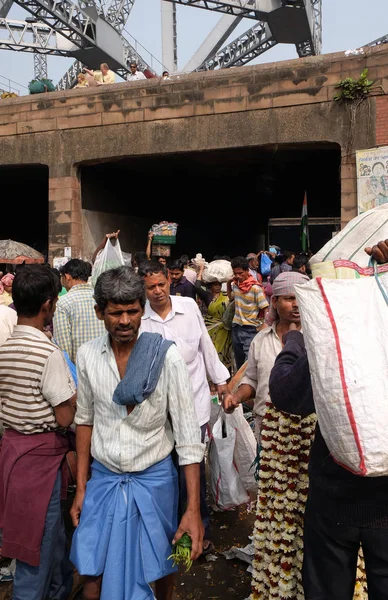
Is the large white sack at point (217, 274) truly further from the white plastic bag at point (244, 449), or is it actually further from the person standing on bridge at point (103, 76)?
the person standing on bridge at point (103, 76)

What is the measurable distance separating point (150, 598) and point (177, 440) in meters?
0.62

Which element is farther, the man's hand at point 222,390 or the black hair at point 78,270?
the black hair at point 78,270

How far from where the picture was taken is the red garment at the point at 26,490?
7.65 ft

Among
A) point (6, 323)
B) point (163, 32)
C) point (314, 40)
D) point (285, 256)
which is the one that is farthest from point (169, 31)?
point (6, 323)

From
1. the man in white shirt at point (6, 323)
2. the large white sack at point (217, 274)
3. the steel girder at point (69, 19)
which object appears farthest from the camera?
the steel girder at point (69, 19)

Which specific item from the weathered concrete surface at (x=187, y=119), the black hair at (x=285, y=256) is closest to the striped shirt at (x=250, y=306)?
the weathered concrete surface at (x=187, y=119)

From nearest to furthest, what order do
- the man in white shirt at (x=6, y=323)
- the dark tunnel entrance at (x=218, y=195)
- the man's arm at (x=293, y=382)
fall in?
the man's arm at (x=293, y=382) → the man in white shirt at (x=6, y=323) → the dark tunnel entrance at (x=218, y=195)

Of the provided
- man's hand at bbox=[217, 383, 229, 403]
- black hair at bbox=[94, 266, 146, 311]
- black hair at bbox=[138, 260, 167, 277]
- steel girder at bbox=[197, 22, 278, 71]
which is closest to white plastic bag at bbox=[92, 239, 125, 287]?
black hair at bbox=[138, 260, 167, 277]

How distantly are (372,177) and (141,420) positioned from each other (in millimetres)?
6773

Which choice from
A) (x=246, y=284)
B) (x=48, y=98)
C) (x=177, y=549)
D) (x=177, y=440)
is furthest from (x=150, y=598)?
(x=48, y=98)

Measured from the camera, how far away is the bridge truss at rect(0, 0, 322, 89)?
19.5m

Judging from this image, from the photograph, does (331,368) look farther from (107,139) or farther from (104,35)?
(104,35)

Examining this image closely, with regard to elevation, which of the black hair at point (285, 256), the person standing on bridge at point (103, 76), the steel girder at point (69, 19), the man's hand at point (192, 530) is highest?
the steel girder at point (69, 19)

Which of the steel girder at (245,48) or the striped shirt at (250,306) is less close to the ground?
the steel girder at (245,48)
